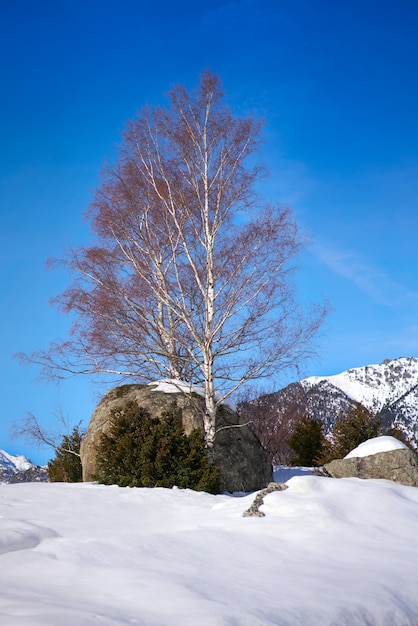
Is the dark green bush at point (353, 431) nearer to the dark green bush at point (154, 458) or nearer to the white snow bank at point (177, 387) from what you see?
the white snow bank at point (177, 387)

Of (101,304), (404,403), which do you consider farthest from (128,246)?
(404,403)

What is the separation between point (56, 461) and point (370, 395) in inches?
4894

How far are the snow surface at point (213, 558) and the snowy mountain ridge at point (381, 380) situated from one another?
119803 mm

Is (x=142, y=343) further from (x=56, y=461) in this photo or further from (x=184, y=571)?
(x=184, y=571)

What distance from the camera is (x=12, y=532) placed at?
20.8 ft

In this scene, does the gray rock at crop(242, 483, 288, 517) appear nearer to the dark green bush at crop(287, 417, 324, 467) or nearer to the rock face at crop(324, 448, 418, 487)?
the rock face at crop(324, 448, 418, 487)

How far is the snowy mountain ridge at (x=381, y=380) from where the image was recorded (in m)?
131

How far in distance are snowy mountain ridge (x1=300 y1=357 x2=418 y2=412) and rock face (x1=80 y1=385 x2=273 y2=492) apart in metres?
115

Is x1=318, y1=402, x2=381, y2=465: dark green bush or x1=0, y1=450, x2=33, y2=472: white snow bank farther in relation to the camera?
x1=0, y1=450, x2=33, y2=472: white snow bank

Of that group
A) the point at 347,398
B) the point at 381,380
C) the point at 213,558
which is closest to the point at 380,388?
the point at 381,380

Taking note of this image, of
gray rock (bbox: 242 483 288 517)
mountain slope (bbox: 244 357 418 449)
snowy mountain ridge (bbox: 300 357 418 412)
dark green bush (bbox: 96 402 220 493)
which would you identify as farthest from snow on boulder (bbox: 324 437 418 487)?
snowy mountain ridge (bbox: 300 357 418 412)

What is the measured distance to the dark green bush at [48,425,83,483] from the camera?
15344mm

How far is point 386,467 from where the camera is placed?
11109mm

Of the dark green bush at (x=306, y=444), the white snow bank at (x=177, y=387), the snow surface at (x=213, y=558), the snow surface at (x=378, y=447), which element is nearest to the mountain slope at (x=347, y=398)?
the dark green bush at (x=306, y=444)
